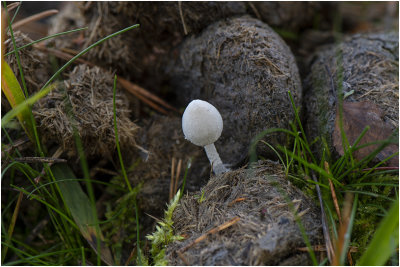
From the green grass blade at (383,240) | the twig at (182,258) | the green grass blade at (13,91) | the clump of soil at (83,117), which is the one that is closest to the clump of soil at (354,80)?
the green grass blade at (383,240)

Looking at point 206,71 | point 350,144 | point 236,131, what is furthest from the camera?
point 206,71

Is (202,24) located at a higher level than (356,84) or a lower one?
higher

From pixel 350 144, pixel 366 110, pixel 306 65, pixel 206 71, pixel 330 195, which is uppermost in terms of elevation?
pixel 206 71

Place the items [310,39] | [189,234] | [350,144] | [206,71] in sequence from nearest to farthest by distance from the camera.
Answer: [189,234]
[350,144]
[206,71]
[310,39]

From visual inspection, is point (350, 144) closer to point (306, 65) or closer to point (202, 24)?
point (306, 65)

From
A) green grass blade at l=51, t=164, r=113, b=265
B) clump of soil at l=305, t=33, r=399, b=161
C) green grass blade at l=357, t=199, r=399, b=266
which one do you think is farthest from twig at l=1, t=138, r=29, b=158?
green grass blade at l=357, t=199, r=399, b=266

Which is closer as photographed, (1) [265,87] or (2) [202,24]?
(1) [265,87]

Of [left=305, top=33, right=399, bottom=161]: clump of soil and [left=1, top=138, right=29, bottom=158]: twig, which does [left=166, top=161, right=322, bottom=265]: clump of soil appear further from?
[left=1, top=138, right=29, bottom=158]: twig

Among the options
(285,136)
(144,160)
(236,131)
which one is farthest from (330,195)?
(144,160)
